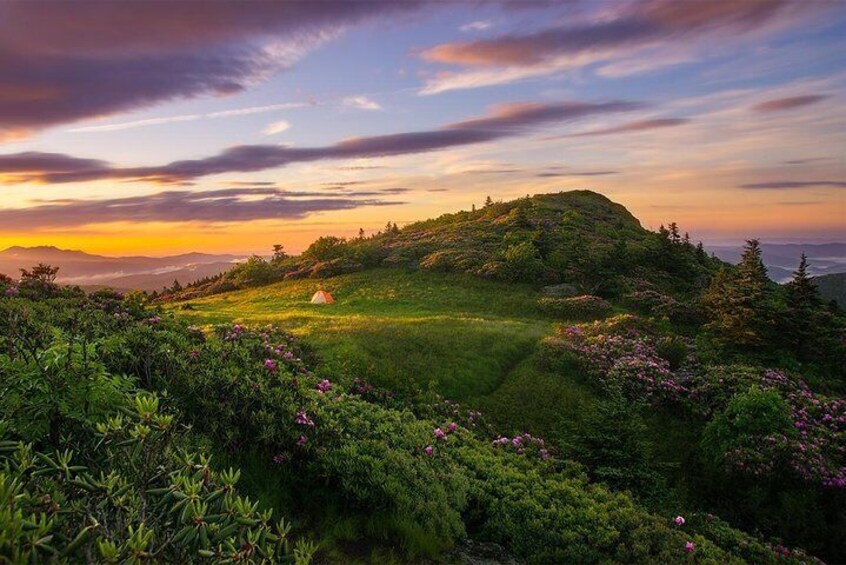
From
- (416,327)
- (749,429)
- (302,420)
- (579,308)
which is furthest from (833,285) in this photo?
(302,420)

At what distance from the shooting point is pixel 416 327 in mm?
25750

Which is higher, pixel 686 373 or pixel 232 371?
pixel 232 371

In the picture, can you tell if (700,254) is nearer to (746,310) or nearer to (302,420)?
(746,310)

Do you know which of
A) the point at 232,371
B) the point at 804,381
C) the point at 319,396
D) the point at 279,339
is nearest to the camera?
the point at 232,371

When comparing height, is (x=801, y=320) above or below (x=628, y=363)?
above

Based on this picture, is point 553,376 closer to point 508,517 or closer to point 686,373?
point 686,373

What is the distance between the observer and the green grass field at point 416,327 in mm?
19203

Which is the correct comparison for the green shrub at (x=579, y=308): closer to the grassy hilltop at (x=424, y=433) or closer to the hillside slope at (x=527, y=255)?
the grassy hilltop at (x=424, y=433)

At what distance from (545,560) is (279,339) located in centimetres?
1325

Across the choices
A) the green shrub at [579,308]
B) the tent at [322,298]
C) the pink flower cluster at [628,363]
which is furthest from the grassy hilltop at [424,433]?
the tent at [322,298]

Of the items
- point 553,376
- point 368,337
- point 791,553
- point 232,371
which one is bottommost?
point 791,553

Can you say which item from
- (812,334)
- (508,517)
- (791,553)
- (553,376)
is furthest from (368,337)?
(812,334)

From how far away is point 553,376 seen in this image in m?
20.9

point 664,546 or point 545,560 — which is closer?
point 545,560
